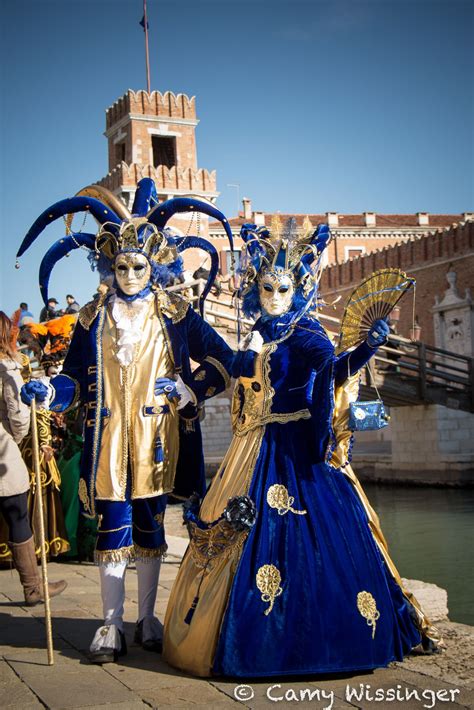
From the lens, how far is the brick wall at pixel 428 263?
2527cm

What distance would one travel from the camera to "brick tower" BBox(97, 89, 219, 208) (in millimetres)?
28359

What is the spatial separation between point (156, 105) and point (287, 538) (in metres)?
28.0

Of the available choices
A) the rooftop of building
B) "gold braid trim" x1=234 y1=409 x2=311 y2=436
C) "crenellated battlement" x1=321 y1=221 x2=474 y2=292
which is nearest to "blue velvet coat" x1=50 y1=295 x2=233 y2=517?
"gold braid trim" x1=234 y1=409 x2=311 y2=436

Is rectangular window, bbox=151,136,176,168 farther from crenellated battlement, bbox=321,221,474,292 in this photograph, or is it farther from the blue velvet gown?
the blue velvet gown

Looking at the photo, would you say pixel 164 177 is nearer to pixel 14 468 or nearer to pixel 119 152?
pixel 119 152

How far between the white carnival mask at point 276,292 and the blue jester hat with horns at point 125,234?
433 millimetres

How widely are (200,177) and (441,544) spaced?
20.1m

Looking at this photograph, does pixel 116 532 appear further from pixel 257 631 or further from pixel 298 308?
pixel 298 308

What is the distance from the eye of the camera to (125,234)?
4.13 meters

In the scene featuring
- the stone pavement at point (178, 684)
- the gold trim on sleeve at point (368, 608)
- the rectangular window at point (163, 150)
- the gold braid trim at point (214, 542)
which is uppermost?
the rectangular window at point (163, 150)

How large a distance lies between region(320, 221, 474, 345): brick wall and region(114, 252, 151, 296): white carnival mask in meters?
20.6

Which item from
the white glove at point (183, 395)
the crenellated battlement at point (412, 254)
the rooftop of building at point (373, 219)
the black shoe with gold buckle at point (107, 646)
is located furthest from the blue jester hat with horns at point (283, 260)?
the rooftop of building at point (373, 219)

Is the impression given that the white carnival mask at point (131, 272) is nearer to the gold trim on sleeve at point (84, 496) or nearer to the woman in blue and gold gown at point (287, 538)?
the woman in blue and gold gown at point (287, 538)

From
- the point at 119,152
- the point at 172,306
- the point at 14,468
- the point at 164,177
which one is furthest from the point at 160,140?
the point at 172,306
